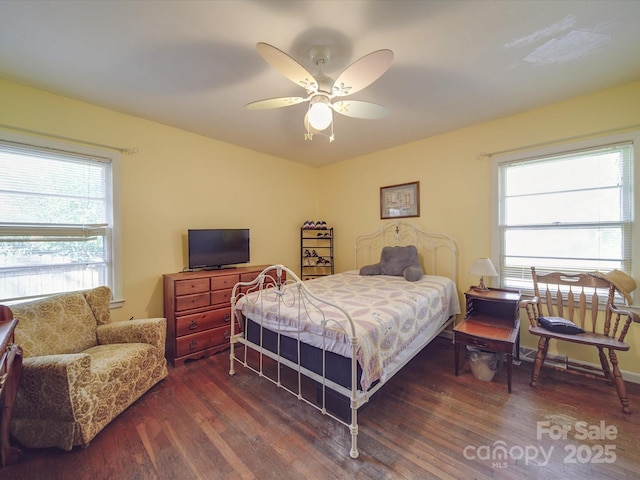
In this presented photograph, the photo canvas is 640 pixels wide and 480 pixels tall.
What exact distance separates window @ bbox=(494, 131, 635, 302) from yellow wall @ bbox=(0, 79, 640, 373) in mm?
174

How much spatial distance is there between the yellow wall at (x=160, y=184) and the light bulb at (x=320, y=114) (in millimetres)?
2093

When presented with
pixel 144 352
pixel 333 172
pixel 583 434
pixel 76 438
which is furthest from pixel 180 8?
pixel 583 434

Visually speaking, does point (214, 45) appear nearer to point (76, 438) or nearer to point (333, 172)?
point (76, 438)

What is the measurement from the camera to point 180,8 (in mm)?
1448

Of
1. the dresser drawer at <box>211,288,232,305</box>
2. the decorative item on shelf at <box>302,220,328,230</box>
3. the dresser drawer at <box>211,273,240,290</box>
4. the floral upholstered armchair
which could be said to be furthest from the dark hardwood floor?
the decorative item on shelf at <box>302,220,328,230</box>

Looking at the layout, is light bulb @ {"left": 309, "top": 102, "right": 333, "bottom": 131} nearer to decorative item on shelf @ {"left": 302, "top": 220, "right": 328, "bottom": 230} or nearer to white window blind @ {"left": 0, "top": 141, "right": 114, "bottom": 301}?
white window blind @ {"left": 0, "top": 141, "right": 114, "bottom": 301}

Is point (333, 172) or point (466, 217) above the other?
point (333, 172)

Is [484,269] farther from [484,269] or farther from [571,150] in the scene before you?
[571,150]

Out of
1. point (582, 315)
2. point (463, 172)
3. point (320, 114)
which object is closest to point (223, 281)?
point (320, 114)

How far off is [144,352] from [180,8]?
95.4 inches

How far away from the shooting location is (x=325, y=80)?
5.89ft

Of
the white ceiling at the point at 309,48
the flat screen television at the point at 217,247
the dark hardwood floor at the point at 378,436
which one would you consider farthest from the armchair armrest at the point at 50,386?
the white ceiling at the point at 309,48

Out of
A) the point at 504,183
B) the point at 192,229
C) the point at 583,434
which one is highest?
the point at 504,183

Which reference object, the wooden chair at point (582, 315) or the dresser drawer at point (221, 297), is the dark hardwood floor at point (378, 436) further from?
the dresser drawer at point (221, 297)
